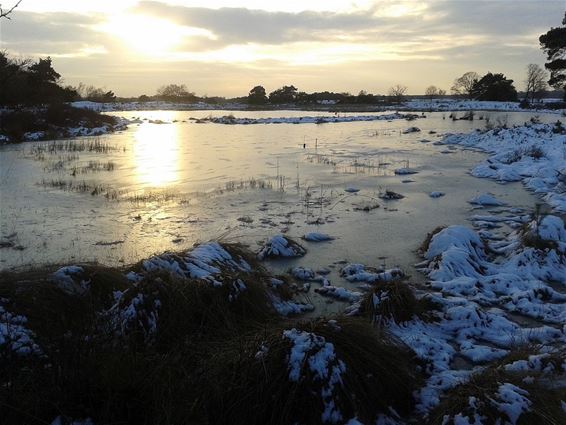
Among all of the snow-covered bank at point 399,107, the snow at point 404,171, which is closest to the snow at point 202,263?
the snow at point 404,171

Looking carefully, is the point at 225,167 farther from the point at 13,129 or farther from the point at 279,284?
the point at 13,129

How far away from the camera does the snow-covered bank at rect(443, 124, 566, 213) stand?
13695mm

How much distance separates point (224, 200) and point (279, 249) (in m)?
4.55

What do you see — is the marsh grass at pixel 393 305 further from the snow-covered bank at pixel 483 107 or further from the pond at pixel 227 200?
the snow-covered bank at pixel 483 107

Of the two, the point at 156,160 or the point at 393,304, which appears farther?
the point at 156,160

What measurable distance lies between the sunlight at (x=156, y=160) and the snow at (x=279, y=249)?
7209 mm

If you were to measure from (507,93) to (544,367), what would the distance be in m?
79.3

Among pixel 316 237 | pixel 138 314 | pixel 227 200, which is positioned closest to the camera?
pixel 138 314

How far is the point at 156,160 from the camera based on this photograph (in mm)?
19828

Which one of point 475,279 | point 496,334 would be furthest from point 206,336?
point 475,279

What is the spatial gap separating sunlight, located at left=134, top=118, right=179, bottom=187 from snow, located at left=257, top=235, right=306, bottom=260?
7.21 m

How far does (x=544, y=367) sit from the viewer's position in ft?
12.9

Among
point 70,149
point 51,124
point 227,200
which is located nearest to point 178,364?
point 227,200

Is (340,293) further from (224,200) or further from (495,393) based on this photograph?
(224,200)
